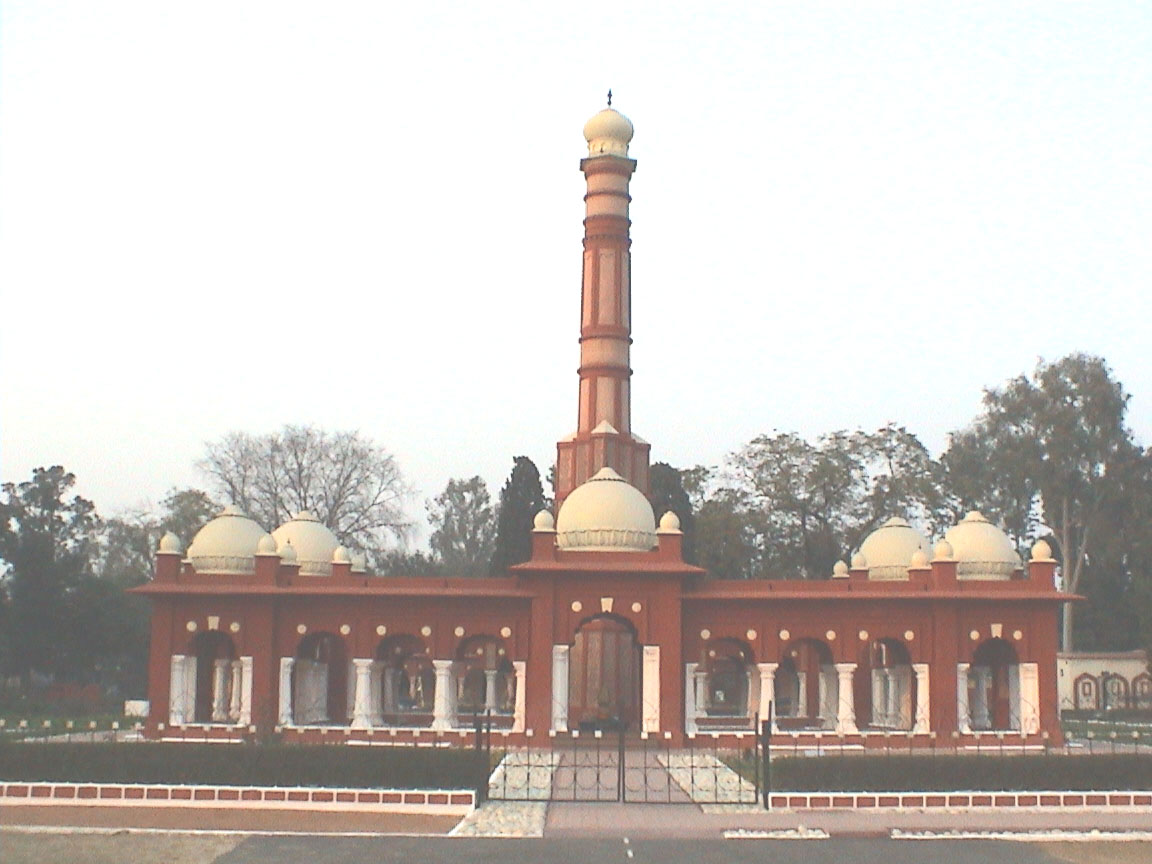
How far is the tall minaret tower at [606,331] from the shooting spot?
39719mm

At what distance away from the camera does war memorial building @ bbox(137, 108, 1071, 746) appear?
1252 inches

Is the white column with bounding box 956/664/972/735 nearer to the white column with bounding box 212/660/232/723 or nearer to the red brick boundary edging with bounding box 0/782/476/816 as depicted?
the red brick boundary edging with bounding box 0/782/476/816

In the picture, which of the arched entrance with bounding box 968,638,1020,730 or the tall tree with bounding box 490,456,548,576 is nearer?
the arched entrance with bounding box 968,638,1020,730

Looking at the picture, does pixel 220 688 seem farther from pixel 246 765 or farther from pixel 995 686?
pixel 995 686

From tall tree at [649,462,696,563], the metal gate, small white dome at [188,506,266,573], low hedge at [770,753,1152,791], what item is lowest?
the metal gate

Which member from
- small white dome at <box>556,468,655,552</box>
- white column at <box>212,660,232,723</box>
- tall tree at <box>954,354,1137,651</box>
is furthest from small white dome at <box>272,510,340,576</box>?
tall tree at <box>954,354,1137,651</box>

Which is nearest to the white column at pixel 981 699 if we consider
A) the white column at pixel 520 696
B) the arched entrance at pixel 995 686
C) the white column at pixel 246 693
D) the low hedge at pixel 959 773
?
the arched entrance at pixel 995 686

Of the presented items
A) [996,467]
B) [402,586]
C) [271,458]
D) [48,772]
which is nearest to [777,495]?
[996,467]

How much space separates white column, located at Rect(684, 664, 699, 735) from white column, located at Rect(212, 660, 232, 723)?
41.3 feet

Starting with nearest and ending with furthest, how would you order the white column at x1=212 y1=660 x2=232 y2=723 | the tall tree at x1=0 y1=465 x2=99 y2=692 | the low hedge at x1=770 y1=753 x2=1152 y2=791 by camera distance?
the low hedge at x1=770 y1=753 x2=1152 y2=791 < the white column at x1=212 y1=660 x2=232 y2=723 < the tall tree at x1=0 y1=465 x2=99 y2=692

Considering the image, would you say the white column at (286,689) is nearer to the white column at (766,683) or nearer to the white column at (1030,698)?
the white column at (766,683)

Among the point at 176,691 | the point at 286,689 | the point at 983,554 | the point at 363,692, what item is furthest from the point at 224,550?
the point at 983,554

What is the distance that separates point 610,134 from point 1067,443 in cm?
2189

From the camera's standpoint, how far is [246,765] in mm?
20781
